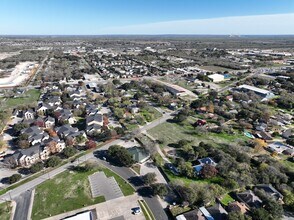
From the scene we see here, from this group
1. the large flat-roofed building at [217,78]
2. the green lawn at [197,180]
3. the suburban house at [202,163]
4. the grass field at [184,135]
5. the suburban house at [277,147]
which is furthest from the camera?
the large flat-roofed building at [217,78]

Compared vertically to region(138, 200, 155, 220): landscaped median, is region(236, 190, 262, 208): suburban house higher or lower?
higher

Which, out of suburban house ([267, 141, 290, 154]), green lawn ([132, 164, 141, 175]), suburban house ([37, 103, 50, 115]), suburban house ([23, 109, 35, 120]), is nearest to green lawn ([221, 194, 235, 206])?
green lawn ([132, 164, 141, 175])

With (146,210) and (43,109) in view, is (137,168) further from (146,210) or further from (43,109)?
(43,109)

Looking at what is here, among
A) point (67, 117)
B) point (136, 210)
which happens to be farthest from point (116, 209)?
point (67, 117)

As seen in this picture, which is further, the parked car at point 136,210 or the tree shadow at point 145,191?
the tree shadow at point 145,191

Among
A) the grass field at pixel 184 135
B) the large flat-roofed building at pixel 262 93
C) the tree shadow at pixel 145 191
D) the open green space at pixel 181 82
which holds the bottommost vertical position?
the tree shadow at pixel 145 191

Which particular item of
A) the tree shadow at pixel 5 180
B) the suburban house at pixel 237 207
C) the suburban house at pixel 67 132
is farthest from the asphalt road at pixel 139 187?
the tree shadow at pixel 5 180

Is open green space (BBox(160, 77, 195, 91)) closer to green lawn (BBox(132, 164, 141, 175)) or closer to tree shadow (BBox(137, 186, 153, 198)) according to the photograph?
green lawn (BBox(132, 164, 141, 175))

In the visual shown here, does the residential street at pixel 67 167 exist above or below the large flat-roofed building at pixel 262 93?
below

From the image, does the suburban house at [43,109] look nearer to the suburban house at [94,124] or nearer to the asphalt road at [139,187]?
the suburban house at [94,124]
